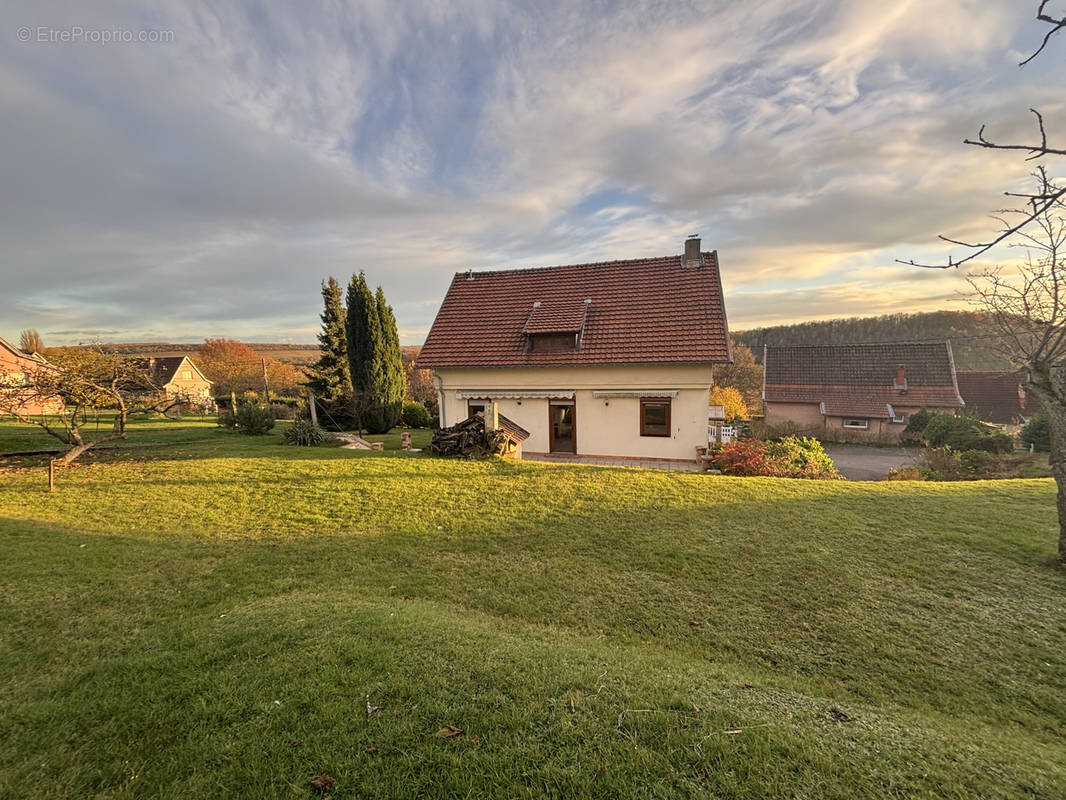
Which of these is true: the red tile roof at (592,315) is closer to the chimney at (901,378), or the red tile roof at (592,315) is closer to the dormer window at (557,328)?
the dormer window at (557,328)

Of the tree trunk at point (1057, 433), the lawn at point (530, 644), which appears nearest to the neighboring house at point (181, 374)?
the lawn at point (530, 644)

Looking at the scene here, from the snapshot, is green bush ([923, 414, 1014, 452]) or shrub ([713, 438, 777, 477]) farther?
green bush ([923, 414, 1014, 452])

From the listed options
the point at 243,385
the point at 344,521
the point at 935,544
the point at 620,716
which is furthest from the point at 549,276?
the point at 243,385

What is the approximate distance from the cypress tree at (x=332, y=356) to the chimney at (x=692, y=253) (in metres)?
17.4

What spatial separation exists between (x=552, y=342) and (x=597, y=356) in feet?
6.20

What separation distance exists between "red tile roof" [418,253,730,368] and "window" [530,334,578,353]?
272 mm

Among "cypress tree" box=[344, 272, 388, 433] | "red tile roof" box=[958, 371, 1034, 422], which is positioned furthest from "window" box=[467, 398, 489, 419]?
"red tile roof" box=[958, 371, 1034, 422]

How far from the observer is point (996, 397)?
2984 cm

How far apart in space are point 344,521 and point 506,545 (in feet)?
9.67

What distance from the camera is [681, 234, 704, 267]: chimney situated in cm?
1516

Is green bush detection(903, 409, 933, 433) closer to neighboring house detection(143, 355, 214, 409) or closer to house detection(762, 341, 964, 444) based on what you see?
house detection(762, 341, 964, 444)

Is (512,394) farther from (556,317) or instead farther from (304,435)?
(304,435)

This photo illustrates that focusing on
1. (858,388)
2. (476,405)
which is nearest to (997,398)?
(858,388)

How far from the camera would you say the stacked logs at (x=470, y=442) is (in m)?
11.1
